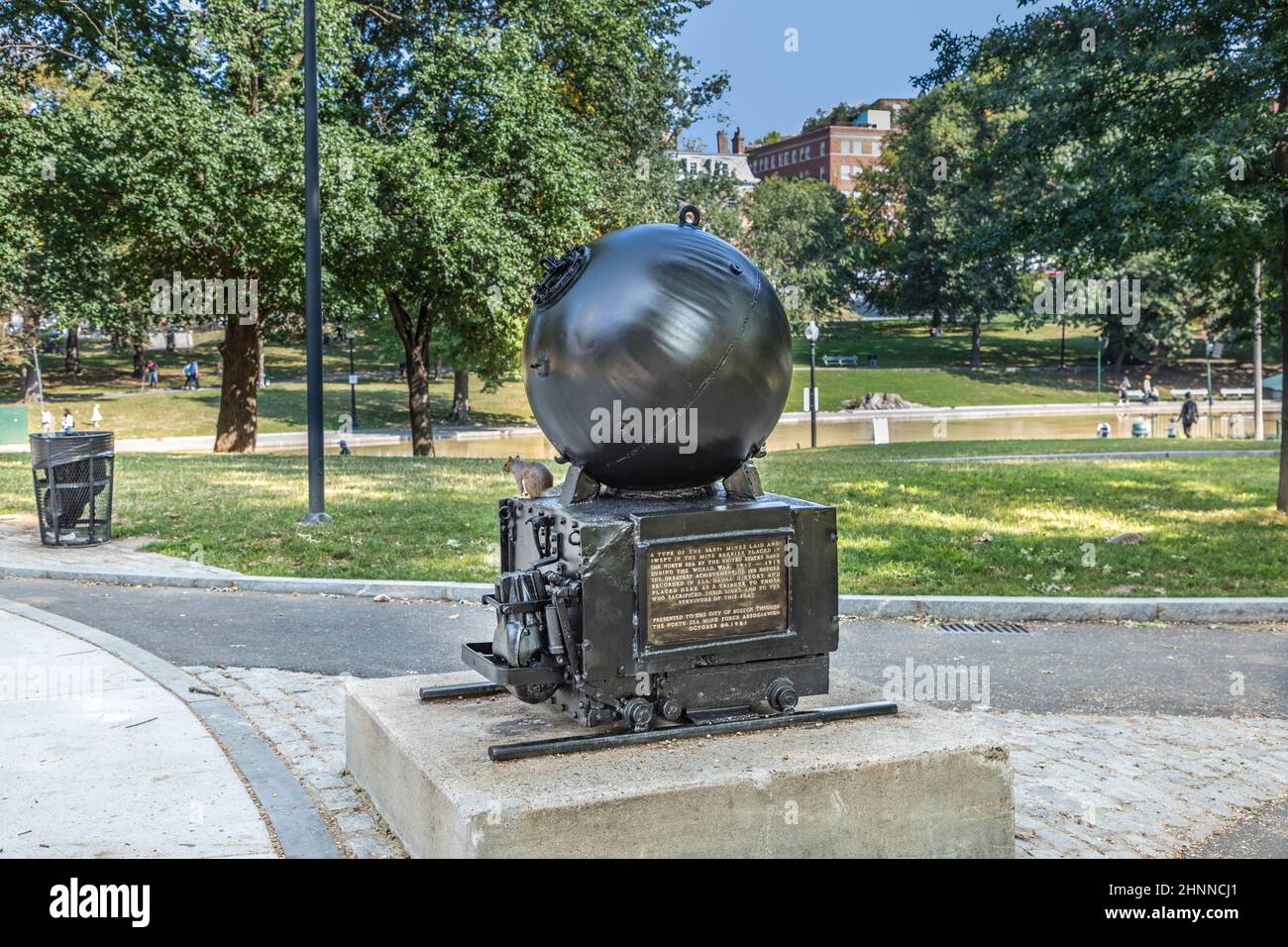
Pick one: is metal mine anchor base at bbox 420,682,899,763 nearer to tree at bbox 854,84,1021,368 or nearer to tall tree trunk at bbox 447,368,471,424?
tall tree trunk at bbox 447,368,471,424

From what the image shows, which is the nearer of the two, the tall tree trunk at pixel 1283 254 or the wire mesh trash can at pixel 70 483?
the wire mesh trash can at pixel 70 483

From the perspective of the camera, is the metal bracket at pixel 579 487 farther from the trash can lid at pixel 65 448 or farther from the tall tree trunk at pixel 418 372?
the tall tree trunk at pixel 418 372

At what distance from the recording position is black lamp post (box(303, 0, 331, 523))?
45.9ft

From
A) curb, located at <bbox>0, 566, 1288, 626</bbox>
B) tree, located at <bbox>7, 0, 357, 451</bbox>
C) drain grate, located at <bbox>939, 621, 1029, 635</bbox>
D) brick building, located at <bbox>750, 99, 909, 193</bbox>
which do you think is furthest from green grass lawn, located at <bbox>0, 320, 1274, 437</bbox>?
brick building, located at <bbox>750, 99, 909, 193</bbox>

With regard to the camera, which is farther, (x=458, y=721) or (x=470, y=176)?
(x=470, y=176)

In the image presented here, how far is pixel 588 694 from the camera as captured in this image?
4762 millimetres

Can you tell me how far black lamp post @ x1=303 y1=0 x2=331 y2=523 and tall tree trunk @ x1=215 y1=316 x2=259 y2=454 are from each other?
12.4 m

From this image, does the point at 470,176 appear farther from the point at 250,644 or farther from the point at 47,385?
the point at 47,385

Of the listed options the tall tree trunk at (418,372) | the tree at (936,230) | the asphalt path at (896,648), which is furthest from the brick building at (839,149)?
the asphalt path at (896,648)

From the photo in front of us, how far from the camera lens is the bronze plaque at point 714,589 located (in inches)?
189

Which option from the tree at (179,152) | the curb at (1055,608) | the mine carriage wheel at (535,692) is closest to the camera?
the mine carriage wheel at (535,692)

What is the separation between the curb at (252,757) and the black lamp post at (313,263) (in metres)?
5.01
